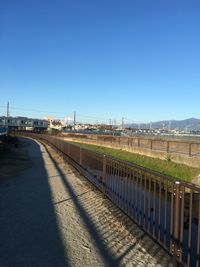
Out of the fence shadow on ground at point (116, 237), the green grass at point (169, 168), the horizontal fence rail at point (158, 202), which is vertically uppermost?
the horizontal fence rail at point (158, 202)

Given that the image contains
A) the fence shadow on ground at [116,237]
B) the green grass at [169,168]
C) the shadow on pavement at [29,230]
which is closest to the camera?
the shadow on pavement at [29,230]

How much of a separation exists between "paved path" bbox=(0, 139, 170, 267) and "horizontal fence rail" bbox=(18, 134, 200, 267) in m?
0.25

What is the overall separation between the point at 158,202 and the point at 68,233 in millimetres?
3254

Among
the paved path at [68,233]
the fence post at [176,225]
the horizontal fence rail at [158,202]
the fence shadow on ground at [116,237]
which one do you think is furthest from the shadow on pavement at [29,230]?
the horizontal fence rail at [158,202]

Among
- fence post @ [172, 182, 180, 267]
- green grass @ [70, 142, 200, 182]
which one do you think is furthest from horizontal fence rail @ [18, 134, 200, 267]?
green grass @ [70, 142, 200, 182]

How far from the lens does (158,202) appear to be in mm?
8562

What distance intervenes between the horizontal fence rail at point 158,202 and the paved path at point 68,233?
0.83 feet

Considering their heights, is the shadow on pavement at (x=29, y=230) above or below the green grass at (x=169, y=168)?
above

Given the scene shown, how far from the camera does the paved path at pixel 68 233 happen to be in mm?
4863

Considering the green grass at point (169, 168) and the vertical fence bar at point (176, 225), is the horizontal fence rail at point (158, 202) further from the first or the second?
the green grass at point (169, 168)

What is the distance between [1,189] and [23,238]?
4862 millimetres

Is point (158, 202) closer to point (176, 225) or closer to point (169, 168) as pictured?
point (176, 225)

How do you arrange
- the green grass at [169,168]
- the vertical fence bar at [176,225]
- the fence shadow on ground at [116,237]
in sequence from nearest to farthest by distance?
1. the vertical fence bar at [176,225]
2. the fence shadow on ground at [116,237]
3. the green grass at [169,168]

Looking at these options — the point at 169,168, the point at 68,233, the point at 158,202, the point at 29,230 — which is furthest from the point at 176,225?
the point at 169,168
